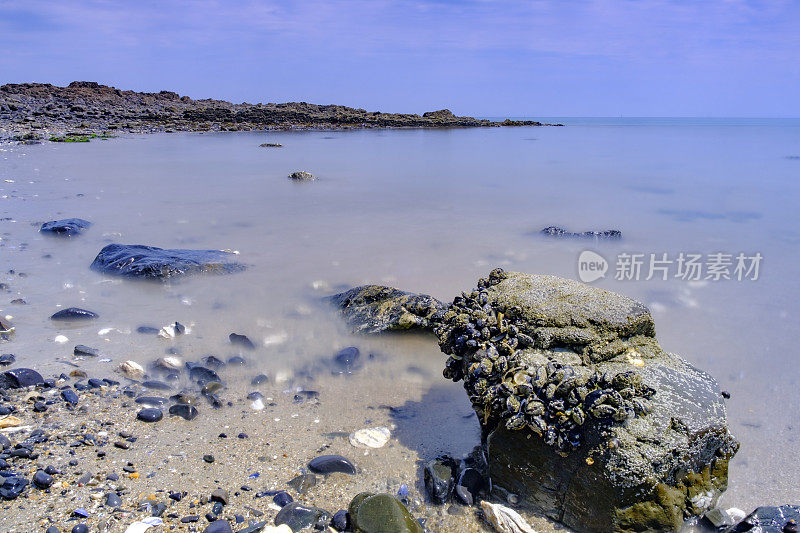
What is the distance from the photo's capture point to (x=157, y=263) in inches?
285

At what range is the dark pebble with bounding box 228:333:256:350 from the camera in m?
5.33

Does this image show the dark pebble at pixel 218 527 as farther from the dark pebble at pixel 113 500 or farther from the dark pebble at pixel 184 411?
the dark pebble at pixel 184 411

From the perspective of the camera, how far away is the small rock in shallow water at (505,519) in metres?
3.04

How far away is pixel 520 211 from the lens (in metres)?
12.6

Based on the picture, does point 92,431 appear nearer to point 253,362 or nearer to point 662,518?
point 253,362

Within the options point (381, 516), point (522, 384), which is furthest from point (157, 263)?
point (522, 384)

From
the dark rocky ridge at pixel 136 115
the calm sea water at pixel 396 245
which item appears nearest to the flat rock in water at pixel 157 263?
the calm sea water at pixel 396 245

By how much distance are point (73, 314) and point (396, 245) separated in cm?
500

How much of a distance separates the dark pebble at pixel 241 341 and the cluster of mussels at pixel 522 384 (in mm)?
2227

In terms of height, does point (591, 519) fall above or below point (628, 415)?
below

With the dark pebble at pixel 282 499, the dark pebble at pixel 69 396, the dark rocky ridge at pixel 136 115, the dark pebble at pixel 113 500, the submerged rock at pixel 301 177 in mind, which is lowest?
the dark pebble at pixel 282 499

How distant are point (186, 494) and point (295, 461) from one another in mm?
712

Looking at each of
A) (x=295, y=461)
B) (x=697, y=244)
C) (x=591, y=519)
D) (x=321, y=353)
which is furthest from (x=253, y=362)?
(x=697, y=244)

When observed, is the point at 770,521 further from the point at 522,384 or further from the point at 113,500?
the point at 113,500
